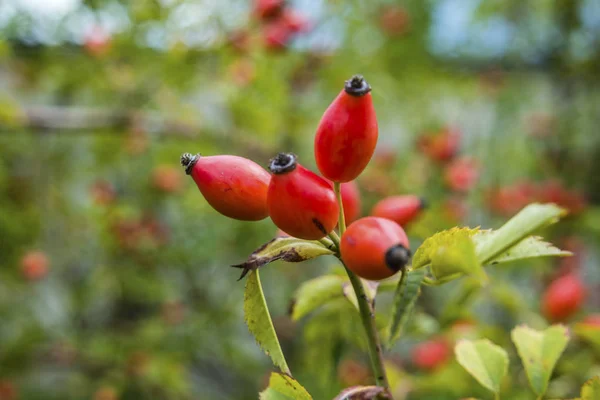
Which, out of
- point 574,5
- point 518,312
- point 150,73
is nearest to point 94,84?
point 150,73

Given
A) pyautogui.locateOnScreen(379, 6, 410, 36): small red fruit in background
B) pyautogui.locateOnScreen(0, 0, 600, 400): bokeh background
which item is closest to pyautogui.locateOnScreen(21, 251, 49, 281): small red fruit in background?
pyautogui.locateOnScreen(0, 0, 600, 400): bokeh background

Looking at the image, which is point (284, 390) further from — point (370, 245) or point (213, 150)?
point (213, 150)

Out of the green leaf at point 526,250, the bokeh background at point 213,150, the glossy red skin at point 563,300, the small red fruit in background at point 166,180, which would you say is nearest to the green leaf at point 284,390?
the green leaf at point 526,250

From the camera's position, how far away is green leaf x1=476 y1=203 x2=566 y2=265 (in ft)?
1.55

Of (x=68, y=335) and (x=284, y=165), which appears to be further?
(x=68, y=335)

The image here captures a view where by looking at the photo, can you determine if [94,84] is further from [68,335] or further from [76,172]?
[68,335]

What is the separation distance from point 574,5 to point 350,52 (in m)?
1.27

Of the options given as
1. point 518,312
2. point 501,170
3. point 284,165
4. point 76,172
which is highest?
point 76,172

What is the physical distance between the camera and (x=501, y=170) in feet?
11.2

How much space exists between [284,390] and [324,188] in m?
0.21

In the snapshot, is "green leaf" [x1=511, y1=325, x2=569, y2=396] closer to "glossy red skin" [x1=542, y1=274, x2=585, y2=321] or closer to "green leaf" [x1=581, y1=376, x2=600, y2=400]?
"green leaf" [x1=581, y1=376, x2=600, y2=400]

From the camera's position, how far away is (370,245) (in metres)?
0.49

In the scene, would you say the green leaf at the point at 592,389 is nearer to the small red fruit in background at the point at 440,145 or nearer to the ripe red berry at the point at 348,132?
the ripe red berry at the point at 348,132

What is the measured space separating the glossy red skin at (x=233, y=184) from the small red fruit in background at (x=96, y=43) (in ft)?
5.76
